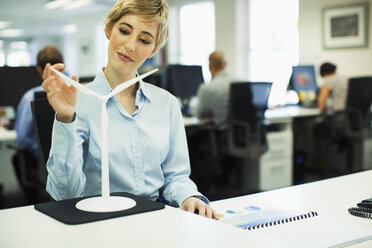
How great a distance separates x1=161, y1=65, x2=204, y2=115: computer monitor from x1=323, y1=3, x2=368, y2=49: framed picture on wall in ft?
9.19

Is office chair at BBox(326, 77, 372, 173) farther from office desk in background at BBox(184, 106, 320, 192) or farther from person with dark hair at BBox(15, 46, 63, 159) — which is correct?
person with dark hair at BBox(15, 46, 63, 159)

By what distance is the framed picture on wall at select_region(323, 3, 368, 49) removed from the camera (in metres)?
6.29

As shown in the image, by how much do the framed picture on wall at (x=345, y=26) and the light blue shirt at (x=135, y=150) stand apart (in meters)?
5.46

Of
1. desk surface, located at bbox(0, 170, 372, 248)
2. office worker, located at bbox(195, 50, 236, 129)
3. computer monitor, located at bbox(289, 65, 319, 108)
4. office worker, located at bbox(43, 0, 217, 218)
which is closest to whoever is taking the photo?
desk surface, located at bbox(0, 170, 372, 248)

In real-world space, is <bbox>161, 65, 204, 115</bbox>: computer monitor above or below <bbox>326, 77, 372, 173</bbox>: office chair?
above

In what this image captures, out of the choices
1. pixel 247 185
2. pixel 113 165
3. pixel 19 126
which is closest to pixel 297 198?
pixel 113 165

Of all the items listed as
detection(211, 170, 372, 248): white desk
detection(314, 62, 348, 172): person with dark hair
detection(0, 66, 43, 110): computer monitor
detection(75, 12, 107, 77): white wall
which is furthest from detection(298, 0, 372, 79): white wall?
detection(75, 12, 107, 77): white wall

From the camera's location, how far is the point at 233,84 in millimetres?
3732

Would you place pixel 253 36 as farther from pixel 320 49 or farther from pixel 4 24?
pixel 4 24

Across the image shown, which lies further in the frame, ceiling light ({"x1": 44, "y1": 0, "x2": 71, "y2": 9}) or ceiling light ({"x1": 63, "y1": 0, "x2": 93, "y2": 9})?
ceiling light ({"x1": 63, "y1": 0, "x2": 93, "y2": 9})

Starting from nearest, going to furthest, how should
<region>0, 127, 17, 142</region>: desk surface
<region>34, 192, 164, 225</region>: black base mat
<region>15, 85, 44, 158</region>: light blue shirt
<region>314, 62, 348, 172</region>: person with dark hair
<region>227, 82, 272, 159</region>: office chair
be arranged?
1. <region>34, 192, 164, 225</region>: black base mat
2. <region>15, 85, 44, 158</region>: light blue shirt
3. <region>0, 127, 17, 142</region>: desk surface
4. <region>227, 82, 272, 159</region>: office chair
5. <region>314, 62, 348, 172</region>: person with dark hair

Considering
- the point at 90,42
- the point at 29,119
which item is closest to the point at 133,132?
the point at 29,119

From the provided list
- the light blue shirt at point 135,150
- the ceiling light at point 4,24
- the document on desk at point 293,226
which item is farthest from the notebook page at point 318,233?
the ceiling light at point 4,24

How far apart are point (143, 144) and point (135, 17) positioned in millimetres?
379
